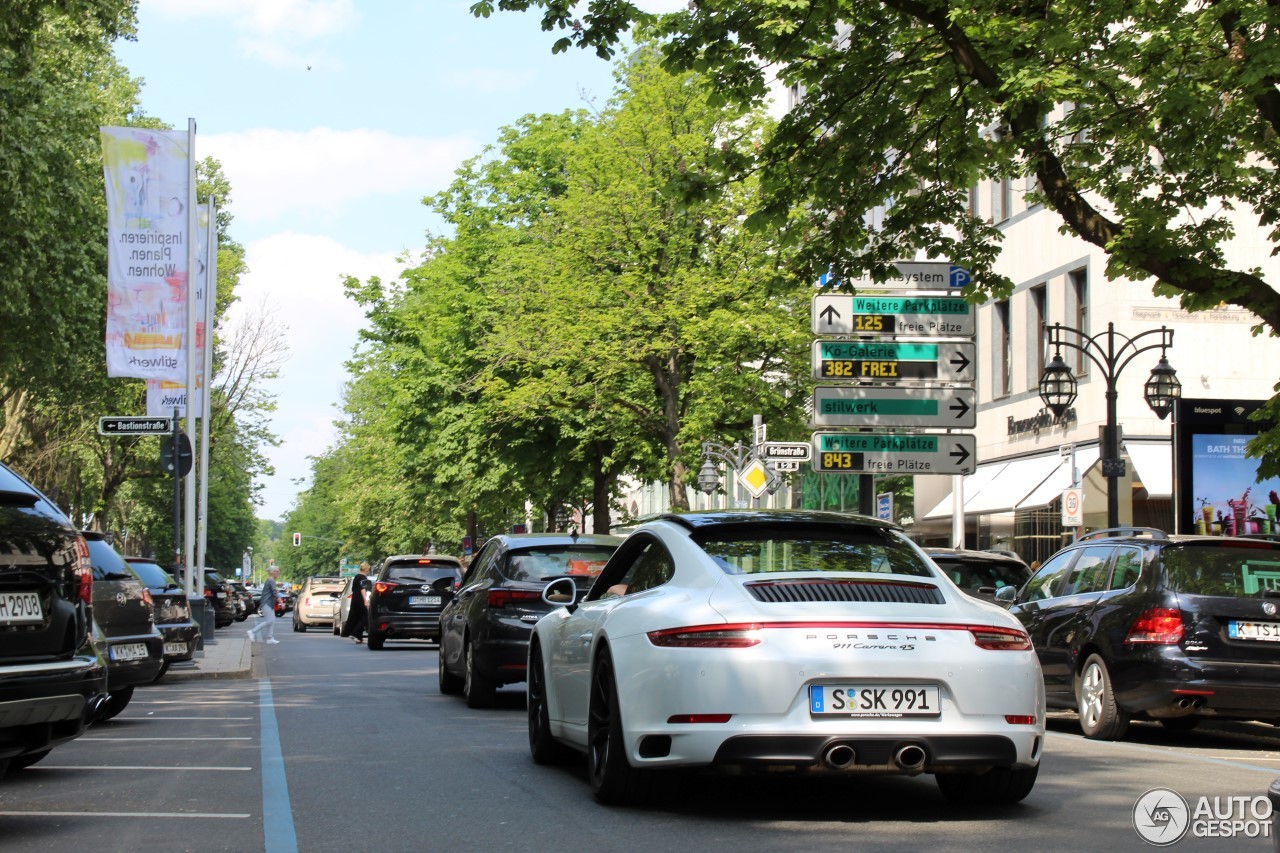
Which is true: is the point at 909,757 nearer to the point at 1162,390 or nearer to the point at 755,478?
the point at 1162,390

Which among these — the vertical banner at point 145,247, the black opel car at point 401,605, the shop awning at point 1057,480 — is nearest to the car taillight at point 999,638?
the vertical banner at point 145,247

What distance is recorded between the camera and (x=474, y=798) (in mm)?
8477

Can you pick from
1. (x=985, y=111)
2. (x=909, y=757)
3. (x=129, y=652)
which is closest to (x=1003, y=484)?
(x=985, y=111)

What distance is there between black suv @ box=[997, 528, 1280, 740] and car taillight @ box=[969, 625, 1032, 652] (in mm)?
5170

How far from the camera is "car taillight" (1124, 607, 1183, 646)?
40.5ft

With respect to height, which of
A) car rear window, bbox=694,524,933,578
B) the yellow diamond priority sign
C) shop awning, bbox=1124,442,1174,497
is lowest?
car rear window, bbox=694,524,933,578

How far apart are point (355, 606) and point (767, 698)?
104 feet

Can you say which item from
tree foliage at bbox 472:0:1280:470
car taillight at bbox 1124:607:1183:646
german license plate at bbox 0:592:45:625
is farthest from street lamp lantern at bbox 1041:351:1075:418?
german license plate at bbox 0:592:45:625

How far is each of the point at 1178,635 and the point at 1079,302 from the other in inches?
976

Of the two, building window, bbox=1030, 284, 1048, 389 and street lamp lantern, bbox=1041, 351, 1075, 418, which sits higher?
building window, bbox=1030, 284, 1048, 389

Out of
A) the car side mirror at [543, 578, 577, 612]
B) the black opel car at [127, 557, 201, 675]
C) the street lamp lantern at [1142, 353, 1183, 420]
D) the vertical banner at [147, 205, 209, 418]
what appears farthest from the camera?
the vertical banner at [147, 205, 209, 418]

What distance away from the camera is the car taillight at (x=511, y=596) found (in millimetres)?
15117

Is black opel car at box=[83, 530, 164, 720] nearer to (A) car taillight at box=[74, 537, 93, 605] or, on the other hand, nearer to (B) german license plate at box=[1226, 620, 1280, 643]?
(A) car taillight at box=[74, 537, 93, 605]

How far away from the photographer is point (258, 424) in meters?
68.9
